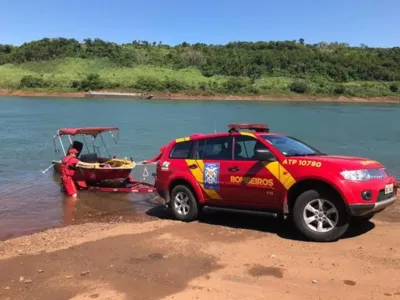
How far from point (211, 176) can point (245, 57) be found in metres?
144

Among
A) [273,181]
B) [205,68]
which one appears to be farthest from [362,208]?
[205,68]

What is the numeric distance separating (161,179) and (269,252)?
11.3 feet

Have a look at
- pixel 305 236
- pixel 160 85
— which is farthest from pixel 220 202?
pixel 160 85

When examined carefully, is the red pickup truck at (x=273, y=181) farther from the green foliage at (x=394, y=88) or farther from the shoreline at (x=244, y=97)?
the green foliage at (x=394, y=88)

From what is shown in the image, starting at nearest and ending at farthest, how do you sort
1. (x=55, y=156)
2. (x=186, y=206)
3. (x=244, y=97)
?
1. (x=186, y=206)
2. (x=55, y=156)
3. (x=244, y=97)

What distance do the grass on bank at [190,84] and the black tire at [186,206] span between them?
4149 inches

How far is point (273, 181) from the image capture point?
832 cm

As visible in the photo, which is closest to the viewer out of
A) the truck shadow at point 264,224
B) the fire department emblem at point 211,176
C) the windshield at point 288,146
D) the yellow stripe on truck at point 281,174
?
the yellow stripe on truck at point 281,174

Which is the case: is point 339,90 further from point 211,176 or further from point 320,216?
point 320,216

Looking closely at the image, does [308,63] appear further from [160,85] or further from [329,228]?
[329,228]

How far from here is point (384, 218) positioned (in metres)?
9.65

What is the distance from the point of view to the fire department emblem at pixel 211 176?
9.23 meters

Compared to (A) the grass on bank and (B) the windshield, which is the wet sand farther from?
(A) the grass on bank

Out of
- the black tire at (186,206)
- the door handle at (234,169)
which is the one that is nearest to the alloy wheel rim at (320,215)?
the door handle at (234,169)
